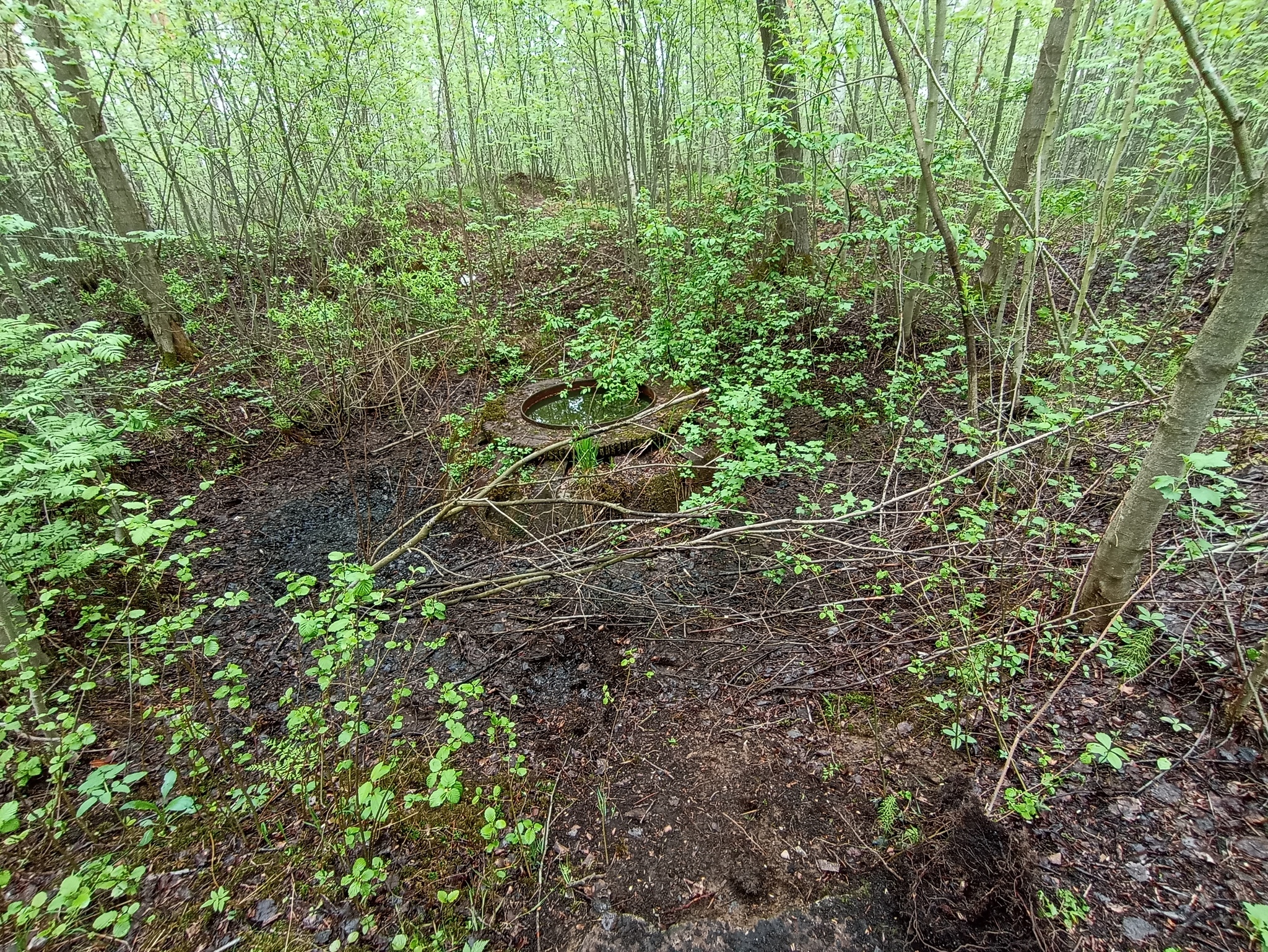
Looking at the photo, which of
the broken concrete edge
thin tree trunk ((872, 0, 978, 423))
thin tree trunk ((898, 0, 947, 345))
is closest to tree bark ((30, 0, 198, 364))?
the broken concrete edge

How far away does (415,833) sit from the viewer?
238cm

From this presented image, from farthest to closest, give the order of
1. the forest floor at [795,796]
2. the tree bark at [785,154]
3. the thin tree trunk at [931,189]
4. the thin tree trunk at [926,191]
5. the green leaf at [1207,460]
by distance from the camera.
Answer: the tree bark at [785,154], the thin tree trunk at [926,191], the thin tree trunk at [931,189], the forest floor at [795,796], the green leaf at [1207,460]

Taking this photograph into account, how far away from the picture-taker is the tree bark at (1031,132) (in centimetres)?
496

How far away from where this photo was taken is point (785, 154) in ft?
22.2

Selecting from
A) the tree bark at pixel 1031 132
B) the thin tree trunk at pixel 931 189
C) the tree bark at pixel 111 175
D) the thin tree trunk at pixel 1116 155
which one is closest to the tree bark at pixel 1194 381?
the thin tree trunk at pixel 931 189

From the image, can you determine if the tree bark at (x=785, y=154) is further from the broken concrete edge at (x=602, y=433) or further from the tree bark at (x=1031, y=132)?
the broken concrete edge at (x=602, y=433)

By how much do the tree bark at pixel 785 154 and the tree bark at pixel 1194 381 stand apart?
13.0 feet

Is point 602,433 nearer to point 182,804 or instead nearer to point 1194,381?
point 182,804

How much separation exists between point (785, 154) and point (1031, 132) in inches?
106

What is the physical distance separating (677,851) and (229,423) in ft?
22.4

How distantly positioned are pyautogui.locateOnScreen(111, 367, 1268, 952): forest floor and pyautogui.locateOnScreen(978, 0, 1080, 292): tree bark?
4.01 meters

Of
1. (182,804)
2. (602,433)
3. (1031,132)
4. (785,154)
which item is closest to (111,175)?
(602,433)

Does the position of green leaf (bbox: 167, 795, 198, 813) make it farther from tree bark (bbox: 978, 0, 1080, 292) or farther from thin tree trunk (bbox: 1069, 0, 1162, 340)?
tree bark (bbox: 978, 0, 1080, 292)

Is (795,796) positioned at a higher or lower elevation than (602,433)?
lower
